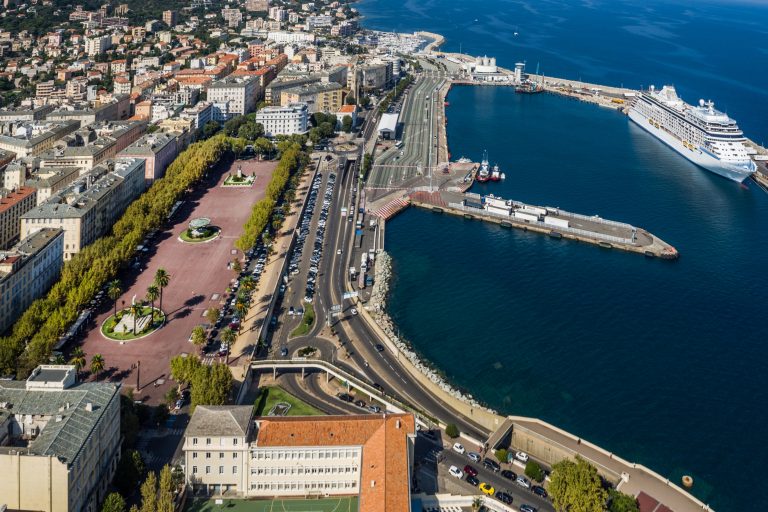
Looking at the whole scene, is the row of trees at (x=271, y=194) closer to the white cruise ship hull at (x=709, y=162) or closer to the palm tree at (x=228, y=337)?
the palm tree at (x=228, y=337)

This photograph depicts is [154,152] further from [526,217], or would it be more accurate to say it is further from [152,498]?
[152,498]

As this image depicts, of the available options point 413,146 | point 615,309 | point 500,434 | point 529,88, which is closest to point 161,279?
point 500,434

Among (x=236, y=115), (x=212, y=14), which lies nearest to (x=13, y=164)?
(x=236, y=115)

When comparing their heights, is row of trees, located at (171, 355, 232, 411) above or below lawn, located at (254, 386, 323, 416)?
above

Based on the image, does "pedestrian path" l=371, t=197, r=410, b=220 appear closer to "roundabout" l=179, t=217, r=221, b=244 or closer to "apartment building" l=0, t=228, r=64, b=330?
"roundabout" l=179, t=217, r=221, b=244

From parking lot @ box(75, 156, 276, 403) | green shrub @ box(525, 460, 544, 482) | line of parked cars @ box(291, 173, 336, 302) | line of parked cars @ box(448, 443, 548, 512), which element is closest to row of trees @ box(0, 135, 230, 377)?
parking lot @ box(75, 156, 276, 403)

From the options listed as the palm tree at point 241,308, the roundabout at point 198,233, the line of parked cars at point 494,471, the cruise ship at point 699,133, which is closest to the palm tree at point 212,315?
the palm tree at point 241,308
